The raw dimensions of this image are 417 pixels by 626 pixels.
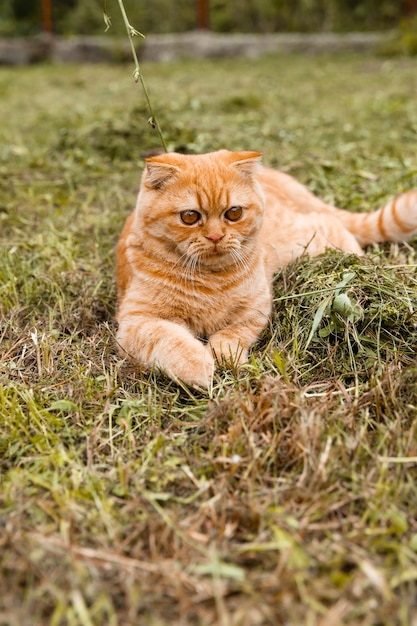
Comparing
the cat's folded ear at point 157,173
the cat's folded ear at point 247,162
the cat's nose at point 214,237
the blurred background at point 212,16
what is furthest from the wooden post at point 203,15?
the cat's nose at point 214,237

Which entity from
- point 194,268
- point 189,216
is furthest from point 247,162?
point 194,268

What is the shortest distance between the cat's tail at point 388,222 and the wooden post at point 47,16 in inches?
432

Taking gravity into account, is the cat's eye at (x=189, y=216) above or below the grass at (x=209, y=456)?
above

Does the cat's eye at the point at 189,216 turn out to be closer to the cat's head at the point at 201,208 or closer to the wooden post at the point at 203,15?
the cat's head at the point at 201,208

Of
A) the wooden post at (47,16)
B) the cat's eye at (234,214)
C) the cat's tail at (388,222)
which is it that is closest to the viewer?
the cat's eye at (234,214)

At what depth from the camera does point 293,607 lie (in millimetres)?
1598

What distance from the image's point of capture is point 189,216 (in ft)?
9.00

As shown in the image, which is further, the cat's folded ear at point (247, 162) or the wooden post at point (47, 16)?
the wooden post at point (47, 16)

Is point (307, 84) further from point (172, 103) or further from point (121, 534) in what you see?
point (121, 534)

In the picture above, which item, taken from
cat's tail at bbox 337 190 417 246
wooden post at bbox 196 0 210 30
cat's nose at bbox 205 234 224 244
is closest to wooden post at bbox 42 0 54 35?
wooden post at bbox 196 0 210 30

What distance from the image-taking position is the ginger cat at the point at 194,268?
2.68 m

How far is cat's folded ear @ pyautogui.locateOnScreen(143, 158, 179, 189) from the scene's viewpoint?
2.73m

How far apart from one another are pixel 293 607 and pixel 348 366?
1169 millimetres

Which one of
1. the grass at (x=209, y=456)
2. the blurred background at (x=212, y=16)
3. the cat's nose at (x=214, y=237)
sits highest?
the blurred background at (x=212, y=16)
